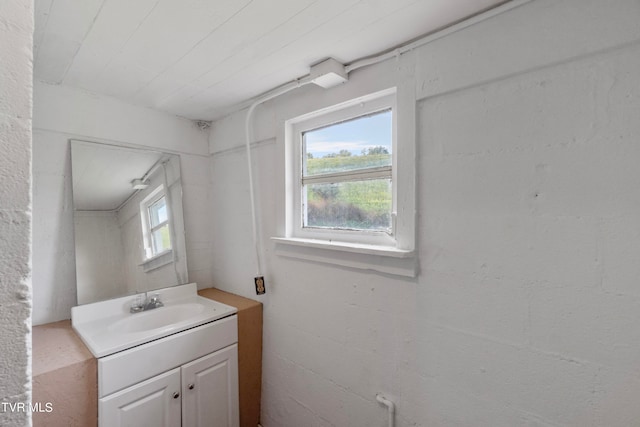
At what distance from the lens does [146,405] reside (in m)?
1.34

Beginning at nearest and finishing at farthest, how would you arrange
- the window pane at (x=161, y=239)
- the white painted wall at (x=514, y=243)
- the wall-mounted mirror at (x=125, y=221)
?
the white painted wall at (x=514, y=243), the wall-mounted mirror at (x=125, y=221), the window pane at (x=161, y=239)

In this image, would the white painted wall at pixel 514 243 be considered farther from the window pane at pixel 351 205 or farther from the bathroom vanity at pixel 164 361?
the bathroom vanity at pixel 164 361

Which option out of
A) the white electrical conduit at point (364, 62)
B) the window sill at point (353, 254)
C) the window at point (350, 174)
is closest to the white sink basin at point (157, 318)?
the white electrical conduit at point (364, 62)

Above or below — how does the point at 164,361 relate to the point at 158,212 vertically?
below

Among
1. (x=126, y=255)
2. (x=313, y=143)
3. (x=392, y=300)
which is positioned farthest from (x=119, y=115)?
(x=392, y=300)

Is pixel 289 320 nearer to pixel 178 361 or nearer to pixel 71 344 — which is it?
pixel 178 361

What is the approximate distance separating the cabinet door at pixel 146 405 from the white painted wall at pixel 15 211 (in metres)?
1.07

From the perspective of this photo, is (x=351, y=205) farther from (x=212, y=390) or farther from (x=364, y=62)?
(x=212, y=390)

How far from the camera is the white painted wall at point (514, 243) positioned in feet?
2.76

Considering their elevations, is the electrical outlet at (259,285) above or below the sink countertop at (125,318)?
above

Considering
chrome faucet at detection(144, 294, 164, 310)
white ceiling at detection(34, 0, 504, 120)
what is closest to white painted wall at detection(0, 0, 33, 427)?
white ceiling at detection(34, 0, 504, 120)

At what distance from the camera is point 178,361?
1.46 metres

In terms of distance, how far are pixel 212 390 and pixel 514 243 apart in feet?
5.31

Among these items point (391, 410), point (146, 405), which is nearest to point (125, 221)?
point (146, 405)
